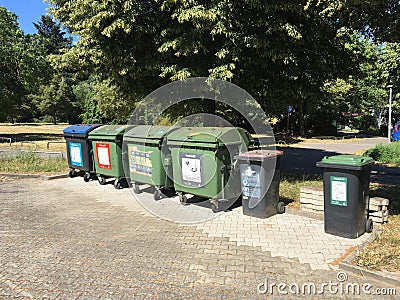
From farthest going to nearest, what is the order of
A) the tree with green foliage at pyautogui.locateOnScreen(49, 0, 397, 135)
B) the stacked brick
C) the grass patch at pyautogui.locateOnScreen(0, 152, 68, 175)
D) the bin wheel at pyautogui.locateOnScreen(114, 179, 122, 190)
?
the grass patch at pyautogui.locateOnScreen(0, 152, 68, 175) < the bin wheel at pyautogui.locateOnScreen(114, 179, 122, 190) < the tree with green foliage at pyautogui.locateOnScreen(49, 0, 397, 135) < the stacked brick

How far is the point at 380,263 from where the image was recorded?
400 centimetres

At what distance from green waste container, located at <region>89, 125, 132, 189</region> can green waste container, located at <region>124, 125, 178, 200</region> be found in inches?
10.1

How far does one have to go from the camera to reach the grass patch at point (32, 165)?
35.6 feet

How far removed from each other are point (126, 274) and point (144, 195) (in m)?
3.77

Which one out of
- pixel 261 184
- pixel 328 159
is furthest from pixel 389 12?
pixel 261 184

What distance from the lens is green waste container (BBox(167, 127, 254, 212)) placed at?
6223 mm

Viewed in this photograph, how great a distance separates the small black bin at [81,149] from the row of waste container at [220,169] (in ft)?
1.61

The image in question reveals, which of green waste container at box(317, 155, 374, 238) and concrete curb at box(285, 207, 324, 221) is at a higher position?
green waste container at box(317, 155, 374, 238)

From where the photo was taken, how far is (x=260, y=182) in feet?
19.2

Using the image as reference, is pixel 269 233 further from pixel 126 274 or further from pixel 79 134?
pixel 79 134

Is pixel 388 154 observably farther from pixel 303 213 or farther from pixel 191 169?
pixel 191 169

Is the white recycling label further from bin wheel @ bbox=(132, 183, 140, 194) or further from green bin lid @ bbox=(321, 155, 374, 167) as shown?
green bin lid @ bbox=(321, 155, 374, 167)

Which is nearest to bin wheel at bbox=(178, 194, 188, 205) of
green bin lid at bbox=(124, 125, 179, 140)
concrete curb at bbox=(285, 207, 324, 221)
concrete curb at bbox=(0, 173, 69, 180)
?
green bin lid at bbox=(124, 125, 179, 140)

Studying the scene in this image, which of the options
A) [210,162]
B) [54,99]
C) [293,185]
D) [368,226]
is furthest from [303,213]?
[54,99]
